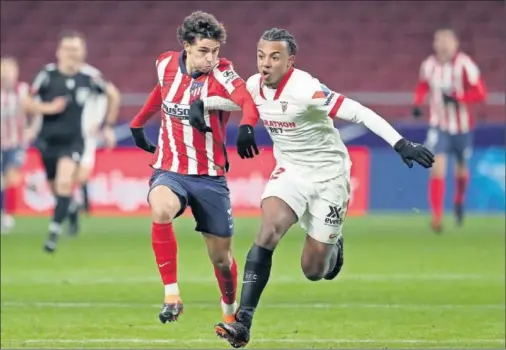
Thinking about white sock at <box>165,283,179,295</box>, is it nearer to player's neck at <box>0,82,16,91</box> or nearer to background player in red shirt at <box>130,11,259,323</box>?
background player in red shirt at <box>130,11,259,323</box>

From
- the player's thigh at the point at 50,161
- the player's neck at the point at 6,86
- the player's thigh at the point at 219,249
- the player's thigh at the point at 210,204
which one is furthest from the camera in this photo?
the player's neck at the point at 6,86

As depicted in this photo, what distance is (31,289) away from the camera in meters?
11.2

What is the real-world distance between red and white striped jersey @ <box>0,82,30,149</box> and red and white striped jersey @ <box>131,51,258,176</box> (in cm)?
941

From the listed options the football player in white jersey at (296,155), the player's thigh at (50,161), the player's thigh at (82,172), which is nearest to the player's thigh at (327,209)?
the football player in white jersey at (296,155)

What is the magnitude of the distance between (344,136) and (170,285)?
1114 centimetres

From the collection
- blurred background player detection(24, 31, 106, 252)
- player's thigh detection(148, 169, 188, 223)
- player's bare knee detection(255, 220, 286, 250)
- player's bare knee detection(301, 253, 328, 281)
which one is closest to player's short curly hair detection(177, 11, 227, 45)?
player's thigh detection(148, 169, 188, 223)

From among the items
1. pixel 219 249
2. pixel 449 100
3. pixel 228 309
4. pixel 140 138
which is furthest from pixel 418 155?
pixel 449 100

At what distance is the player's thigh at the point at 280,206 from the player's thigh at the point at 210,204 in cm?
29

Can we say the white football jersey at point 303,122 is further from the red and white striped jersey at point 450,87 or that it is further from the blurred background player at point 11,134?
the blurred background player at point 11,134

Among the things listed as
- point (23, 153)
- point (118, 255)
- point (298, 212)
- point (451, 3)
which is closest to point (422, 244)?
point (118, 255)

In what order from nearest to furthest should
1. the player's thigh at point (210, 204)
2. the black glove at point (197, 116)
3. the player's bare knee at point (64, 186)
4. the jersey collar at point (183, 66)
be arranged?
the black glove at point (197, 116) < the jersey collar at point (183, 66) < the player's thigh at point (210, 204) < the player's bare knee at point (64, 186)

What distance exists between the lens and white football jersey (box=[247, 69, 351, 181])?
7801 mm

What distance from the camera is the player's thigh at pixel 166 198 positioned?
7.72 meters

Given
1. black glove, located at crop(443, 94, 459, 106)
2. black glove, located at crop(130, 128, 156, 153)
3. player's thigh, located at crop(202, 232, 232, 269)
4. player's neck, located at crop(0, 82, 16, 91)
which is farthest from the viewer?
player's neck, located at crop(0, 82, 16, 91)
